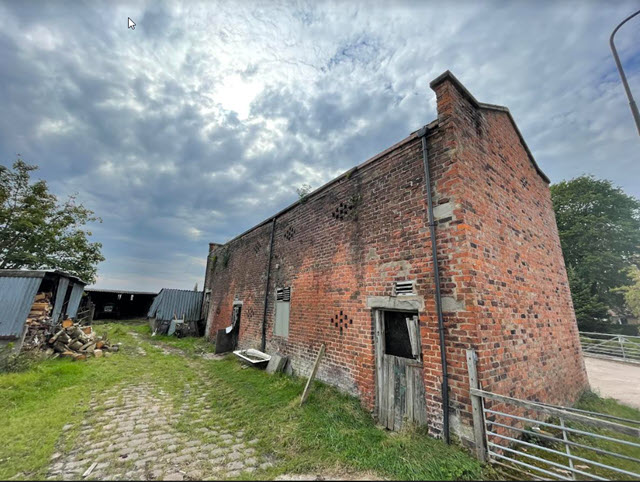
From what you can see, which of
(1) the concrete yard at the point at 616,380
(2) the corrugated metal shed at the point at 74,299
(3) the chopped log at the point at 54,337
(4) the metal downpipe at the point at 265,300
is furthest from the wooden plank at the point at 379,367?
(2) the corrugated metal shed at the point at 74,299

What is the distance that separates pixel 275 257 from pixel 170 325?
12.0m

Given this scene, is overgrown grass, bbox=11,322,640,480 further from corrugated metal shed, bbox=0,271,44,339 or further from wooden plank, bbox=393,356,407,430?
corrugated metal shed, bbox=0,271,44,339

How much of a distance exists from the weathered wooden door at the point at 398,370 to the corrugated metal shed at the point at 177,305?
16790mm

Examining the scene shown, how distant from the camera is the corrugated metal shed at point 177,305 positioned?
17.5 metres

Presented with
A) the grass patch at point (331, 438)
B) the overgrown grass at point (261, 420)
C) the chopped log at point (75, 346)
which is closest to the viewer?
the grass patch at point (331, 438)

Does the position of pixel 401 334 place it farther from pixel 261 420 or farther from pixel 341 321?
pixel 261 420

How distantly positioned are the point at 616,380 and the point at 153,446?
13.2 m

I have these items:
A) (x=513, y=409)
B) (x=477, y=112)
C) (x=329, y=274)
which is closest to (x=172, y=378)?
(x=329, y=274)

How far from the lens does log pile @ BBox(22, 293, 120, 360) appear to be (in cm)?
873

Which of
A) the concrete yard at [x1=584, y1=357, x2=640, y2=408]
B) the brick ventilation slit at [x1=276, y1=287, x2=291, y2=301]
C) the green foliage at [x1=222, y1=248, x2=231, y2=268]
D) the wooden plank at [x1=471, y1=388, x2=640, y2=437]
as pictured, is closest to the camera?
the wooden plank at [x1=471, y1=388, x2=640, y2=437]

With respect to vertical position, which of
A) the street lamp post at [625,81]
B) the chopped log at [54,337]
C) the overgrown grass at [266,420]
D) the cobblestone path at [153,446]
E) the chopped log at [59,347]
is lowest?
the cobblestone path at [153,446]

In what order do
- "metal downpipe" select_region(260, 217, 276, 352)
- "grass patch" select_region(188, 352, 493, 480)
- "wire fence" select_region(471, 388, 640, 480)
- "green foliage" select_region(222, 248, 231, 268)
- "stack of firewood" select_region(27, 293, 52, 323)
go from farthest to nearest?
"green foliage" select_region(222, 248, 231, 268)
"metal downpipe" select_region(260, 217, 276, 352)
"stack of firewood" select_region(27, 293, 52, 323)
"grass patch" select_region(188, 352, 493, 480)
"wire fence" select_region(471, 388, 640, 480)

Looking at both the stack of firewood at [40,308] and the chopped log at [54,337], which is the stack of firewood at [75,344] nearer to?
the chopped log at [54,337]

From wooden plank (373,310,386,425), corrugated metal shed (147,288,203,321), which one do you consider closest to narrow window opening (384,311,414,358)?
wooden plank (373,310,386,425)
